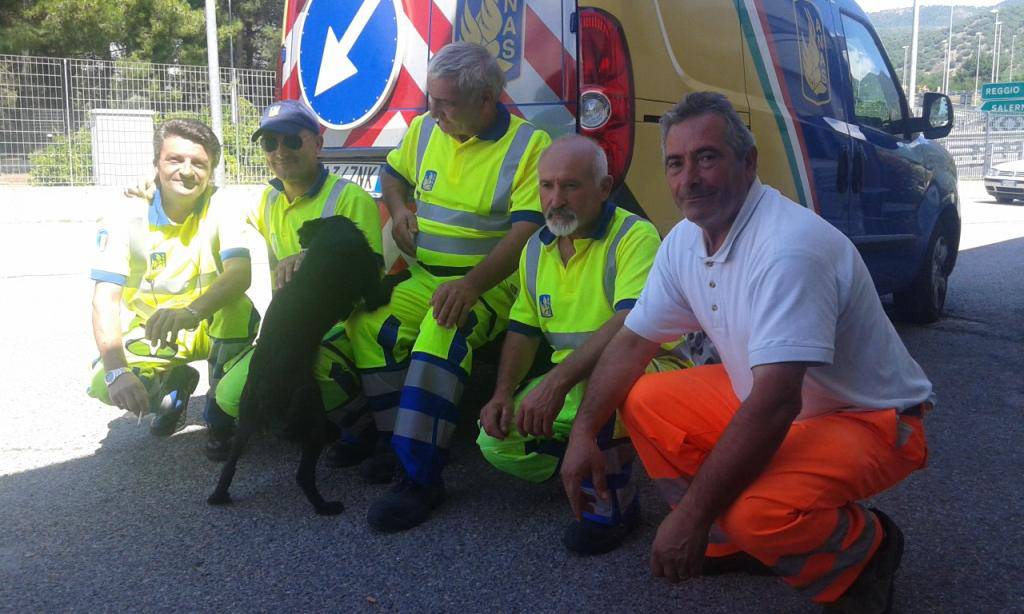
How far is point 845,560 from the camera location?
2.24 meters

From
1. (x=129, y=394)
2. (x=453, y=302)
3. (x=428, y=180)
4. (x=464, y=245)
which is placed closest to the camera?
(x=453, y=302)

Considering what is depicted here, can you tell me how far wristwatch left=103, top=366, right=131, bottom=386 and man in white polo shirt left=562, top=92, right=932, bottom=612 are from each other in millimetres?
1908

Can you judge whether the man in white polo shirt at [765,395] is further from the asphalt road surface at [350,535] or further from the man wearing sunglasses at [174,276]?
the man wearing sunglasses at [174,276]

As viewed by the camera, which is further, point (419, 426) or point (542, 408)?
point (419, 426)

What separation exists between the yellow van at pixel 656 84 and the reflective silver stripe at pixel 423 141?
266mm

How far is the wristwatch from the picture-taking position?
3.58 metres

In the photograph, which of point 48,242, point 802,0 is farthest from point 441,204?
point 48,242

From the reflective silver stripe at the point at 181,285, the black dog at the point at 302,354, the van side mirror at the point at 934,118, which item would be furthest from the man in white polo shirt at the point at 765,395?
the van side mirror at the point at 934,118

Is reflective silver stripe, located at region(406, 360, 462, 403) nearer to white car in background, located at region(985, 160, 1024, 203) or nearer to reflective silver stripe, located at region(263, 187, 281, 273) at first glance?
reflective silver stripe, located at region(263, 187, 281, 273)

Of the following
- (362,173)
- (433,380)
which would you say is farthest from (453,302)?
(362,173)

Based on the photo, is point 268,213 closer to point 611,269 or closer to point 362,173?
point 362,173

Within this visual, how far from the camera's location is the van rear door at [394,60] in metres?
3.66

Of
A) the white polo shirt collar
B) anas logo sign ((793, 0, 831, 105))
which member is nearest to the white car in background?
anas logo sign ((793, 0, 831, 105))

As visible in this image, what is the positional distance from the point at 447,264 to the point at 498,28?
958 millimetres
